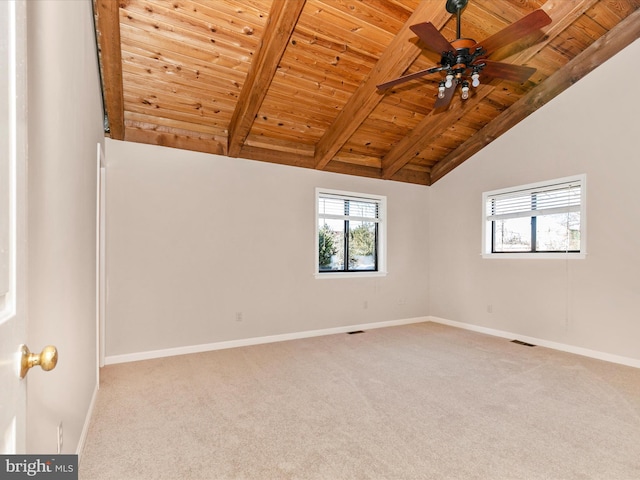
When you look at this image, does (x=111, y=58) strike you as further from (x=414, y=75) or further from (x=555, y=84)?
(x=555, y=84)

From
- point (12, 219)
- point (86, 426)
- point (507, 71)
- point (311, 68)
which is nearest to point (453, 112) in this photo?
point (507, 71)

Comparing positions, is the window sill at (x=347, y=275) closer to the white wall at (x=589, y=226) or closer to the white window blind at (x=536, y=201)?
the white wall at (x=589, y=226)

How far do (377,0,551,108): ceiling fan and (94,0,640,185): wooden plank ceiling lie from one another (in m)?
0.64

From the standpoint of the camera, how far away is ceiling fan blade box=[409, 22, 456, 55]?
2246 millimetres

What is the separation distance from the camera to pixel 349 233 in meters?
5.43

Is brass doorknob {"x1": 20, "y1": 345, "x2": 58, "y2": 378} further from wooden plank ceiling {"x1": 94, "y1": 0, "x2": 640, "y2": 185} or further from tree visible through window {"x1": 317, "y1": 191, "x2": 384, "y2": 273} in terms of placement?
tree visible through window {"x1": 317, "y1": 191, "x2": 384, "y2": 273}

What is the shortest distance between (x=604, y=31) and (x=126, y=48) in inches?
193

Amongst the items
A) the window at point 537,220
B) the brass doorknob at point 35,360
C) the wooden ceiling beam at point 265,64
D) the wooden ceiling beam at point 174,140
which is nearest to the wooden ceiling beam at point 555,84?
the window at point 537,220

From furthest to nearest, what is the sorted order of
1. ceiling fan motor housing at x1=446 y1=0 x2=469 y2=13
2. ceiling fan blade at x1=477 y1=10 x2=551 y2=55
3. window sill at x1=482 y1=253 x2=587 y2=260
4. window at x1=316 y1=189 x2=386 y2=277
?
window at x1=316 y1=189 x2=386 y2=277, window sill at x1=482 y1=253 x2=587 y2=260, ceiling fan motor housing at x1=446 y1=0 x2=469 y2=13, ceiling fan blade at x1=477 y1=10 x2=551 y2=55

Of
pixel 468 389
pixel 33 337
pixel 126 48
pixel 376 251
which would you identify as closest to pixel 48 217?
pixel 33 337

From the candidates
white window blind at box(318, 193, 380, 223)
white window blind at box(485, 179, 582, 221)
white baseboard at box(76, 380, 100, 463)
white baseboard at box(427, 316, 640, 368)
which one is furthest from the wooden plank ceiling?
white baseboard at box(427, 316, 640, 368)

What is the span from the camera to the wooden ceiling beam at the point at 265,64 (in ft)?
9.06

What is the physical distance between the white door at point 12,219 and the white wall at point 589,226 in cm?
497

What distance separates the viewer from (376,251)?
225 inches
